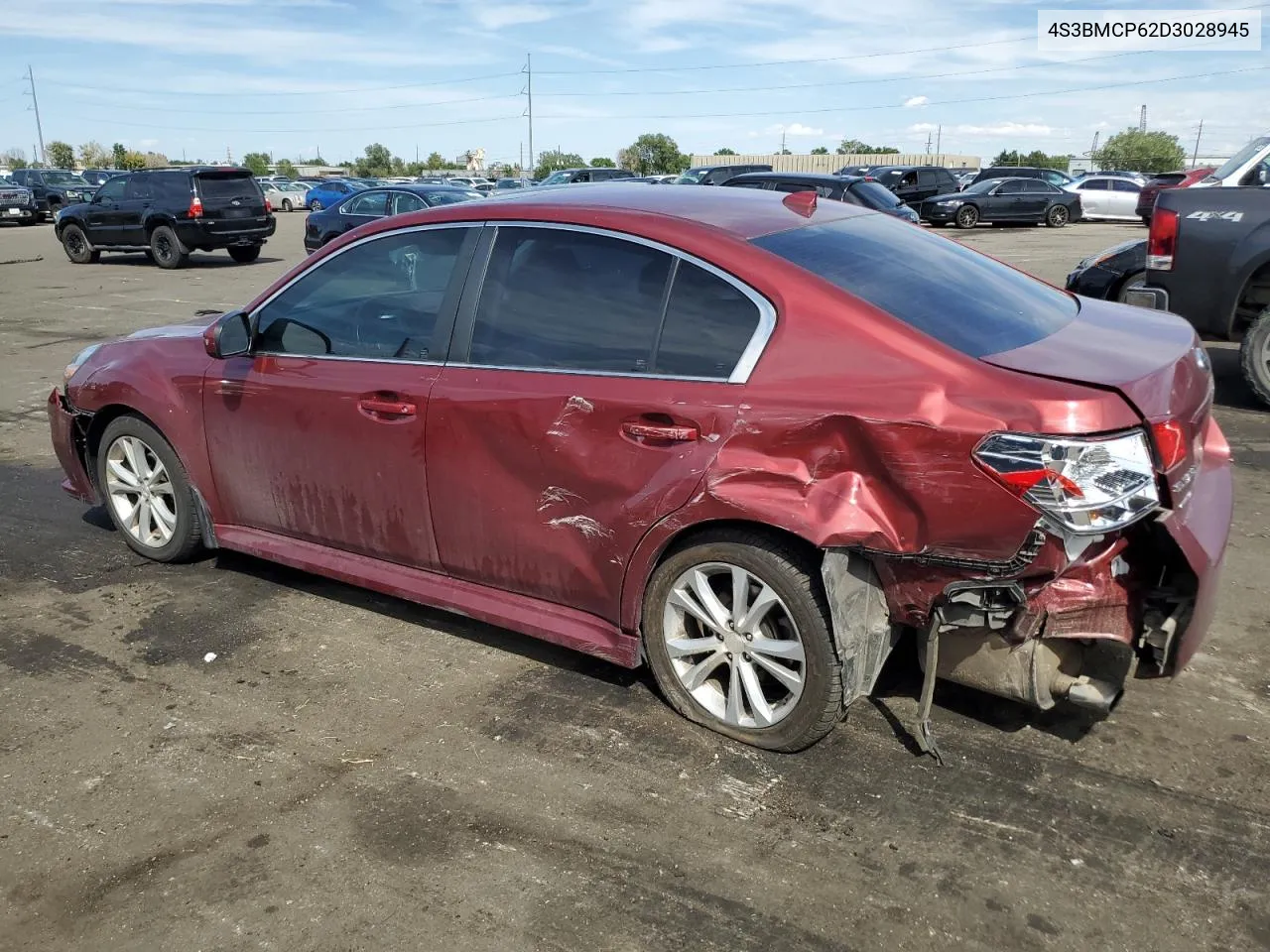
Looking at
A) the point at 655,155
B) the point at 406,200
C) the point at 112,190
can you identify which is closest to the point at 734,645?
the point at 406,200

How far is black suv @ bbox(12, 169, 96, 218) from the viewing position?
3781cm

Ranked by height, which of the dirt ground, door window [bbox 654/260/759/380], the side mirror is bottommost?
the dirt ground

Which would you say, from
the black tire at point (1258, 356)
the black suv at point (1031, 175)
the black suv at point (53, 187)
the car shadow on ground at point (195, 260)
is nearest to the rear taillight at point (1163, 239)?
the black tire at point (1258, 356)

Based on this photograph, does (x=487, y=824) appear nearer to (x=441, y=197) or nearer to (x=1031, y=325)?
(x=1031, y=325)

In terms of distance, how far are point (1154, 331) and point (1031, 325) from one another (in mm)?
464

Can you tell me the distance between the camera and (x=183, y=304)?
563 inches

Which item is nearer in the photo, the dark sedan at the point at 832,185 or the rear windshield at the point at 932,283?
the rear windshield at the point at 932,283

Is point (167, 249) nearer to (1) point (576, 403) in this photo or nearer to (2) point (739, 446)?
(1) point (576, 403)

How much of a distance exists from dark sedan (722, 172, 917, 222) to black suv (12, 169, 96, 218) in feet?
93.5

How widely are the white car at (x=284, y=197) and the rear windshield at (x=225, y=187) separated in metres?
29.2

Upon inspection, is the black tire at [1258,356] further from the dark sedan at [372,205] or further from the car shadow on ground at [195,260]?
the car shadow on ground at [195,260]

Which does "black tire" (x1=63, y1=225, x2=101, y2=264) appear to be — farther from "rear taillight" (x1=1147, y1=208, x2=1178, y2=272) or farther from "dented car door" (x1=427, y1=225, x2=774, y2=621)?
"dented car door" (x1=427, y1=225, x2=774, y2=621)

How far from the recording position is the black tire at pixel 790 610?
10.2ft

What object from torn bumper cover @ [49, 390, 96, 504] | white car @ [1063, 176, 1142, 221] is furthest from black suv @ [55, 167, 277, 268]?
white car @ [1063, 176, 1142, 221]
